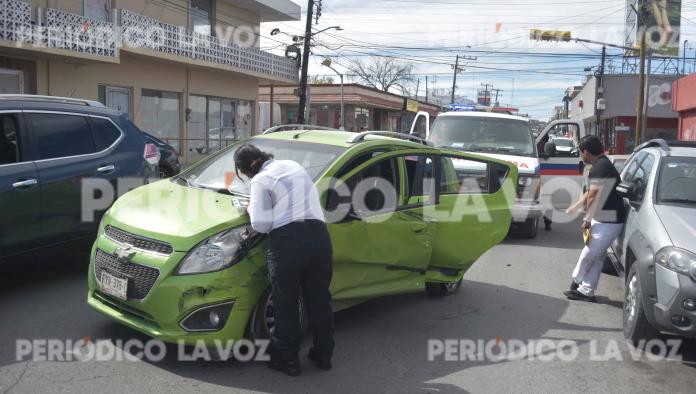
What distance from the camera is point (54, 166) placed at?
20.3 ft

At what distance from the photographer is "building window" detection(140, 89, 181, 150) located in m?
22.4

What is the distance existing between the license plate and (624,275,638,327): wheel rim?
415 centimetres

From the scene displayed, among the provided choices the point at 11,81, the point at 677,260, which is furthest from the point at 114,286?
the point at 11,81

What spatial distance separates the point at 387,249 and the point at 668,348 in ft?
8.41

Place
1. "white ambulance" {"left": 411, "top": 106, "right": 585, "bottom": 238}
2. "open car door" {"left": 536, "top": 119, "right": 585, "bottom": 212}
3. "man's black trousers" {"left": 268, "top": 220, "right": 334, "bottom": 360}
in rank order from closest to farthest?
"man's black trousers" {"left": 268, "top": 220, "right": 334, "bottom": 360} → "white ambulance" {"left": 411, "top": 106, "right": 585, "bottom": 238} → "open car door" {"left": 536, "top": 119, "right": 585, "bottom": 212}

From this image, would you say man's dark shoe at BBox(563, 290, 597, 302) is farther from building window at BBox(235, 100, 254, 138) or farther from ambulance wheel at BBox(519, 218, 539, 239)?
building window at BBox(235, 100, 254, 138)

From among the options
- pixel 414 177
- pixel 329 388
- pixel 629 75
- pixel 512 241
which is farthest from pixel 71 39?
pixel 629 75

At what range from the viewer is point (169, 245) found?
173 inches

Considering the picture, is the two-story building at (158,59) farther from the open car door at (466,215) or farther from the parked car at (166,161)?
the open car door at (466,215)

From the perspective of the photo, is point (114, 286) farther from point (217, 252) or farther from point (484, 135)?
point (484, 135)

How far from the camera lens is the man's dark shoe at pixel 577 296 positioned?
6.88m

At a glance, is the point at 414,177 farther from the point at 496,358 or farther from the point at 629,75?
the point at 629,75

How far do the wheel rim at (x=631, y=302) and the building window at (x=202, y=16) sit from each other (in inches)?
856

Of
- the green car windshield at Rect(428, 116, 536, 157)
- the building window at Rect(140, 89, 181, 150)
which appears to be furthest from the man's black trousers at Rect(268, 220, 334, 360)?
the building window at Rect(140, 89, 181, 150)
